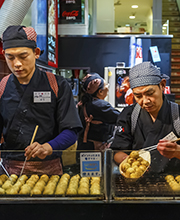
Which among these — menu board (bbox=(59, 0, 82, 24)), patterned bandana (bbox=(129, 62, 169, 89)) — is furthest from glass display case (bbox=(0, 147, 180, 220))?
menu board (bbox=(59, 0, 82, 24))

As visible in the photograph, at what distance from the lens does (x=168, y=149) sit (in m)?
1.53

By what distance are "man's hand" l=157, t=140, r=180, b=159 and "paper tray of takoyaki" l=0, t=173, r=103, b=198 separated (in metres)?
0.37

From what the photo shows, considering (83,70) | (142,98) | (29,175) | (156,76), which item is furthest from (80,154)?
(83,70)

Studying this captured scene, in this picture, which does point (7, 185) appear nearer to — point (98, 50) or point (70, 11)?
point (98, 50)

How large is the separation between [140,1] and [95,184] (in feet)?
30.5

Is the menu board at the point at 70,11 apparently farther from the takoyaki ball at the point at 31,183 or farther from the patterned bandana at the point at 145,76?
the takoyaki ball at the point at 31,183

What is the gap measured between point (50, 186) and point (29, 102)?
0.64 metres

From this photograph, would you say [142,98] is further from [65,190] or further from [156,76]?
[65,190]

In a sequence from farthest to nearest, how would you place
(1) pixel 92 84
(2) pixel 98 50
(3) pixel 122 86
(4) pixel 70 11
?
(4) pixel 70 11, (2) pixel 98 50, (3) pixel 122 86, (1) pixel 92 84

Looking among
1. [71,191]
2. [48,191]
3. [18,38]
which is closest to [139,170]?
[71,191]

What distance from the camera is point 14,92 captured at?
190 cm

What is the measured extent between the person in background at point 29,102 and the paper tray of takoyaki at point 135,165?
1.46 feet

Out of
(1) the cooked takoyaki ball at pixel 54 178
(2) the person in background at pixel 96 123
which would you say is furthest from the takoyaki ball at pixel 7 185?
Result: (2) the person in background at pixel 96 123

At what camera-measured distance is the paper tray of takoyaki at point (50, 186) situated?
1.39m
